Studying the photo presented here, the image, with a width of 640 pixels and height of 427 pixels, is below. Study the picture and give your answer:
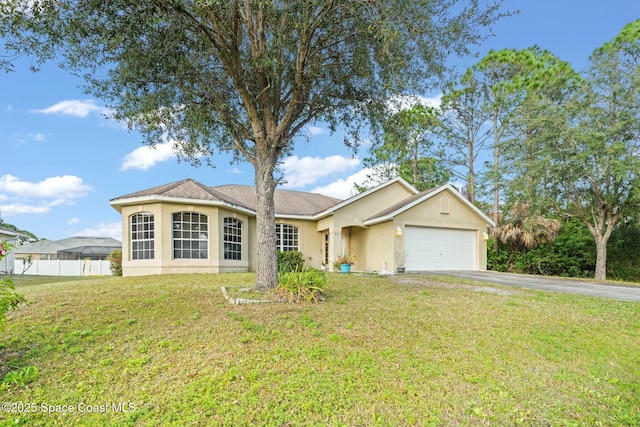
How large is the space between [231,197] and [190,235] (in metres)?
4.22

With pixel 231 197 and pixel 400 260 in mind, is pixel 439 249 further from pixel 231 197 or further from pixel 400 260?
pixel 231 197

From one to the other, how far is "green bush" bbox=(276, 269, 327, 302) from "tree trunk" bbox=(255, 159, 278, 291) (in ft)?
1.49

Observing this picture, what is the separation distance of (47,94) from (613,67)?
73.1 ft

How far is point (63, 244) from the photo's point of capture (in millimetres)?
38094

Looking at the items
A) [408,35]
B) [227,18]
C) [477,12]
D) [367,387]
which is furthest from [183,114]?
[367,387]

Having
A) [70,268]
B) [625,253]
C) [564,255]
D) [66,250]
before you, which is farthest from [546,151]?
[66,250]

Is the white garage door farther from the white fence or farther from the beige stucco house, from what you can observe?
the white fence


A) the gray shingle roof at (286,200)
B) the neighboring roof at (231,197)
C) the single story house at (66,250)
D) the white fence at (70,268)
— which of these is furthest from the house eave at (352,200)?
the single story house at (66,250)

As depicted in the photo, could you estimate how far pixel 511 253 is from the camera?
21.5 meters

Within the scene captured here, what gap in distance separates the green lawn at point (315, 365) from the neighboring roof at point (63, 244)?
3613 centimetres

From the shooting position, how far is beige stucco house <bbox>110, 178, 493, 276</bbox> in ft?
49.0

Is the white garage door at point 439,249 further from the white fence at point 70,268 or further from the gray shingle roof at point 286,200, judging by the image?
the white fence at point 70,268

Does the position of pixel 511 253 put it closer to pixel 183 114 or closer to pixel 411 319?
pixel 411 319

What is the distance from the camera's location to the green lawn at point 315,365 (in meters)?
3.81
